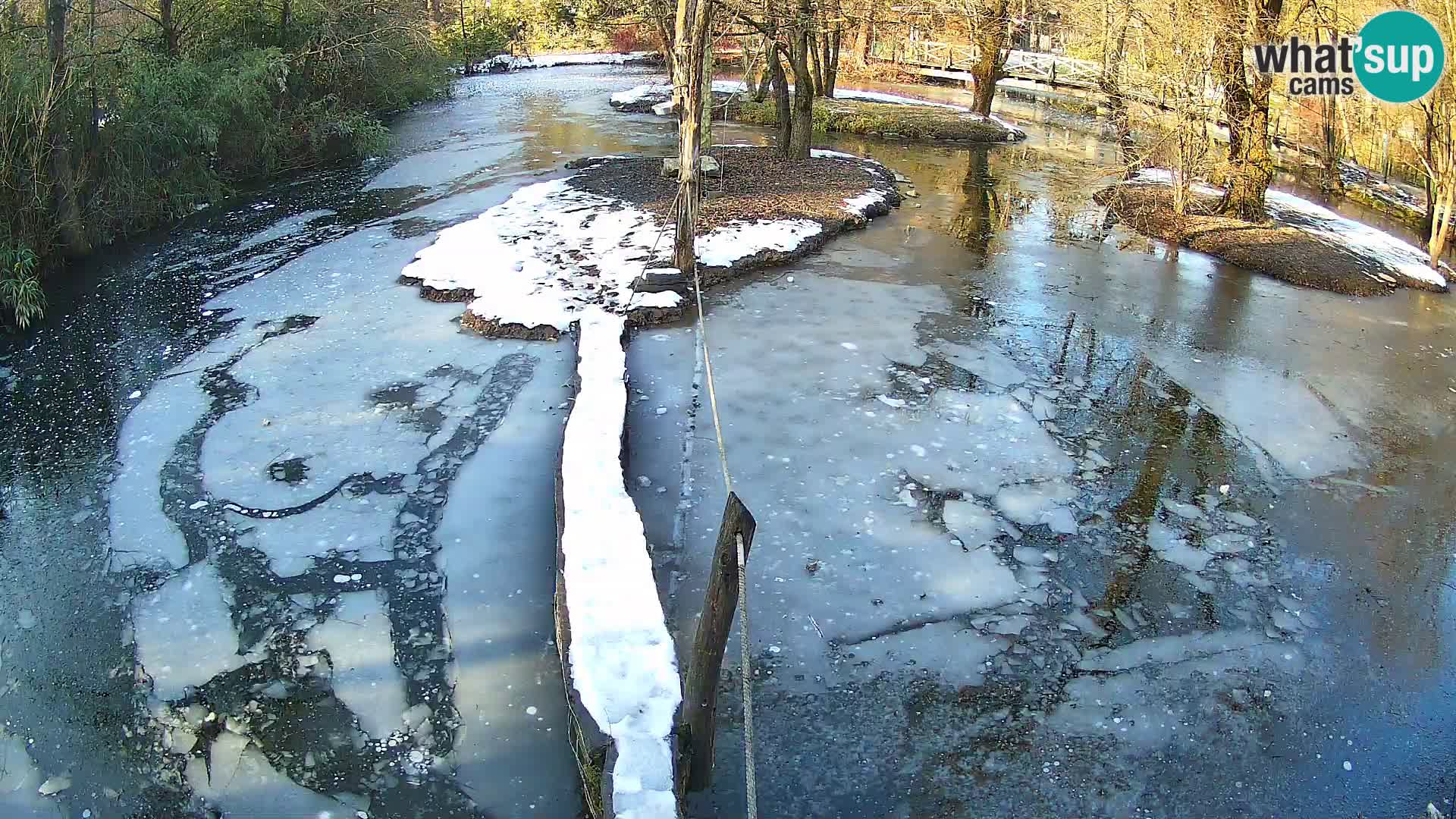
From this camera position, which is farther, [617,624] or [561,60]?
[561,60]

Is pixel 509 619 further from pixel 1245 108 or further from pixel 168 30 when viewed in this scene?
pixel 168 30

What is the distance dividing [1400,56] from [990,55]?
11.2 meters

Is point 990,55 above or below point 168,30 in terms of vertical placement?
above

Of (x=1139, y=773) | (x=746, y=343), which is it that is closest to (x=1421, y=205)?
(x=746, y=343)

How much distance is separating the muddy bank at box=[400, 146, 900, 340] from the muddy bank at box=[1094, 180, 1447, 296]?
4015 millimetres

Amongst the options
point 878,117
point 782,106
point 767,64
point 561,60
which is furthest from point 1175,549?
point 561,60

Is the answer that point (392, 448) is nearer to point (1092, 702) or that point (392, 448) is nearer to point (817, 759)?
point (817, 759)

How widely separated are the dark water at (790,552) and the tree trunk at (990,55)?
13.4 m

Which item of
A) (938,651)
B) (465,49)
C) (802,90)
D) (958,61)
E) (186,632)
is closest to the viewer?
(938,651)

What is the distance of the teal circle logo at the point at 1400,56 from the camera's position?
Result: 13.6m

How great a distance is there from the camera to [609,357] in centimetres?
890

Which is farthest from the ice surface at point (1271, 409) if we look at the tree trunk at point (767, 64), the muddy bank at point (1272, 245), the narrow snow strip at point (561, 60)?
the narrow snow strip at point (561, 60)

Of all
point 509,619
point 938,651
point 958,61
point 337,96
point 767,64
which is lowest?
point 938,651

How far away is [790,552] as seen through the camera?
6.65 m
